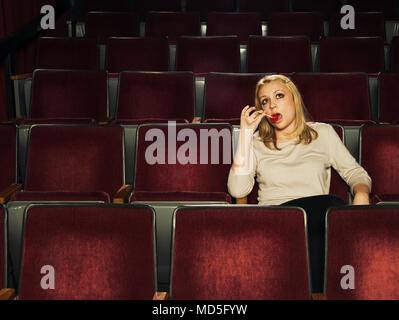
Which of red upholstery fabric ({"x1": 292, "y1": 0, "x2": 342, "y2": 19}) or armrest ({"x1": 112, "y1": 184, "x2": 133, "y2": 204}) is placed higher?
red upholstery fabric ({"x1": 292, "y1": 0, "x2": 342, "y2": 19})

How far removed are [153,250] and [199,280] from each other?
32 millimetres

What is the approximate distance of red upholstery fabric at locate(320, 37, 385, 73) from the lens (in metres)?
0.77

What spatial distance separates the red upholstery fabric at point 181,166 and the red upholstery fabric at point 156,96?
0.48ft

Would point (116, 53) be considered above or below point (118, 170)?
above

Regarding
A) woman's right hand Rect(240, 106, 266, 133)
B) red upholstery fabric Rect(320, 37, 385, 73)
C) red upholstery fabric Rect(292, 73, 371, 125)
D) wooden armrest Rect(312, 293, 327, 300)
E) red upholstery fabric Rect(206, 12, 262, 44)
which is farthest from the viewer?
red upholstery fabric Rect(206, 12, 262, 44)

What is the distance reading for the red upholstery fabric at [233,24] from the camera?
0.95m

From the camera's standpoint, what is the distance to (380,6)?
1169 mm

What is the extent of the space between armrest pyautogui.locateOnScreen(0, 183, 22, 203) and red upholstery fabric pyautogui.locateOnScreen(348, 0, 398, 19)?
912 millimetres

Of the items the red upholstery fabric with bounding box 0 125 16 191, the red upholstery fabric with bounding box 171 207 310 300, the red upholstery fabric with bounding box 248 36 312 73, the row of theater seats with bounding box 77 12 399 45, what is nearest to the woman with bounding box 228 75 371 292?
the red upholstery fabric with bounding box 171 207 310 300

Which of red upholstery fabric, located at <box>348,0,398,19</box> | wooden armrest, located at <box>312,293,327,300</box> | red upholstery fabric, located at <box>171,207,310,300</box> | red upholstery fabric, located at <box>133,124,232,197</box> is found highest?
red upholstery fabric, located at <box>348,0,398,19</box>

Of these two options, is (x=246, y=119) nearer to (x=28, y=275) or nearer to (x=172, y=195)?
(x=172, y=195)

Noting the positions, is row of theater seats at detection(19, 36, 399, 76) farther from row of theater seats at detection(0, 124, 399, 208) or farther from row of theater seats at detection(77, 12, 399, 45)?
row of theater seats at detection(0, 124, 399, 208)

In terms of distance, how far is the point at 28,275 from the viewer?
1.05ft
